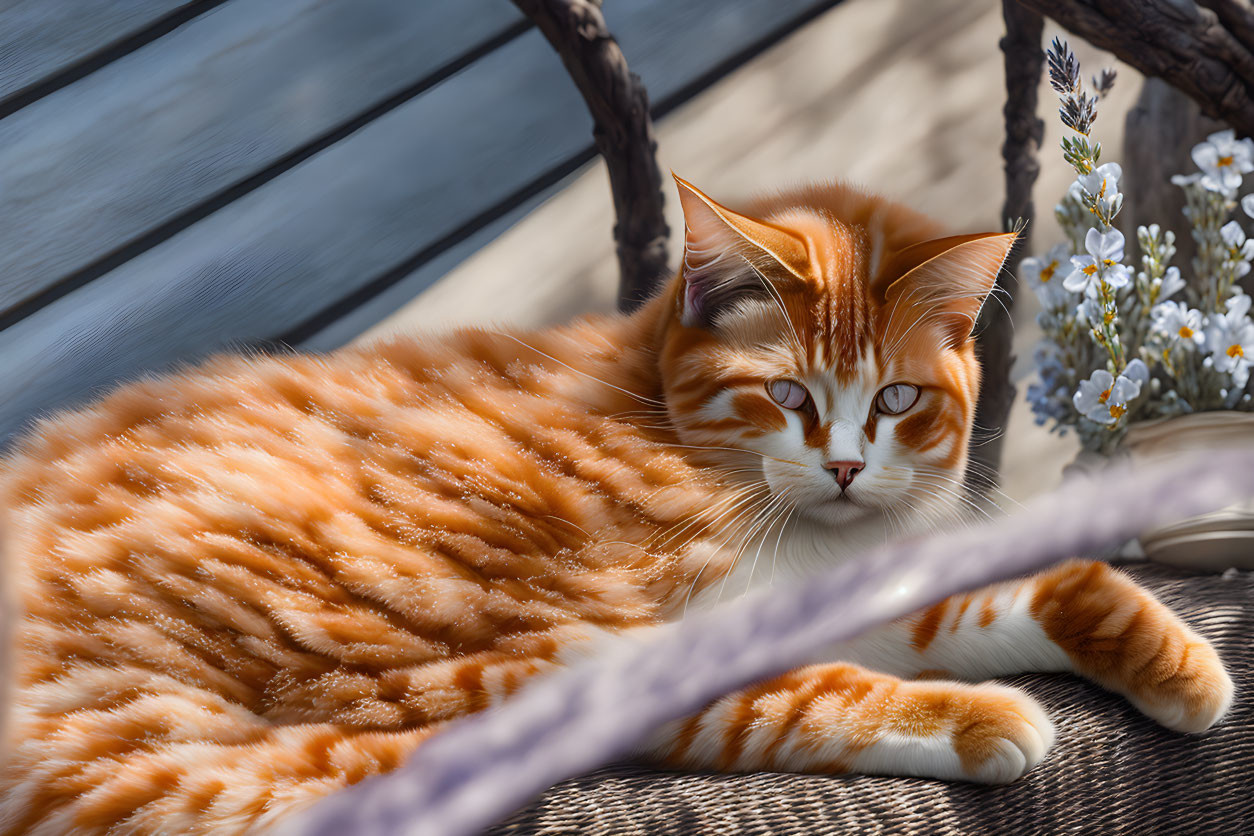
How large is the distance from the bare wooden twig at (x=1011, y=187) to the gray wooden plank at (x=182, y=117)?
59 centimetres

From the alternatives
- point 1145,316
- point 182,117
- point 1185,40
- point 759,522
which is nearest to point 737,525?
point 759,522

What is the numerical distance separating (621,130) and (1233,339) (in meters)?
0.70

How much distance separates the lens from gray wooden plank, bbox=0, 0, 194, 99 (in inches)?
23.0

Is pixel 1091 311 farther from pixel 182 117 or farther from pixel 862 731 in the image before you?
Result: pixel 182 117

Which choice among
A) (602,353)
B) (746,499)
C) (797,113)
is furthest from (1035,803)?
(797,113)

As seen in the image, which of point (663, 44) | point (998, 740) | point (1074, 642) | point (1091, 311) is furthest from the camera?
point (1091, 311)

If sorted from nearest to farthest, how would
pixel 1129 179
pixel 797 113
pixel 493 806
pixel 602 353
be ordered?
1. pixel 493 806
2. pixel 602 353
3. pixel 797 113
4. pixel 1129 179

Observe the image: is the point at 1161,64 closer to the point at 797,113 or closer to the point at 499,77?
the point at 797,113

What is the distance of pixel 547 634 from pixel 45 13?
55cm

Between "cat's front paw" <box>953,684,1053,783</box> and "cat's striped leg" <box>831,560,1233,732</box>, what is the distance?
0.10 metres

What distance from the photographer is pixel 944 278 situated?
2.19 ft

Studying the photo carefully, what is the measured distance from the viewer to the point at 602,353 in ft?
2.29

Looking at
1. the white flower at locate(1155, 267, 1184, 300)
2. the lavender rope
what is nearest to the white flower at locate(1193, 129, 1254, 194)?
the white flower at locate(1155, 267, 1184, 300)

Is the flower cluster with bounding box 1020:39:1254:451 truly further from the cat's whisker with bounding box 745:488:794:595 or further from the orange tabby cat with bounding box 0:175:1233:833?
the cat's whisker with bounding box 745:488:794:595
